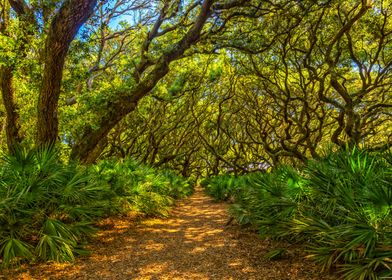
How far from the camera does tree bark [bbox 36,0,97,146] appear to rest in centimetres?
557

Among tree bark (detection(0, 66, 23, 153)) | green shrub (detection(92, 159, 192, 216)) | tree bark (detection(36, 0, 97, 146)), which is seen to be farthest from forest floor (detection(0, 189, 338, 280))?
tree bark (detection(0, 66, 23, 153))

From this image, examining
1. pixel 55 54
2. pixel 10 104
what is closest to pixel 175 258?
pixel 55 54

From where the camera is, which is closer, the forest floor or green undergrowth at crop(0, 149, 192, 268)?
green undergrowth at crop(0, 149, 192, 268)

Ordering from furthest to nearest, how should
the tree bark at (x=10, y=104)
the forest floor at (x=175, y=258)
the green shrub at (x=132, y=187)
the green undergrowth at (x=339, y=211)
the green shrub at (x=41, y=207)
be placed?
the tree bark at (x=10, y=104), the green shrub at (x=132, y=187), the forest floor at (x=175, y=258), the green shrub at (x=41, y=207), the green undergrowth at (x=339, y=211)

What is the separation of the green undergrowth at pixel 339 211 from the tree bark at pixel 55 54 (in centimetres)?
466

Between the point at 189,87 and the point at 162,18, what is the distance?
7120 millimetres

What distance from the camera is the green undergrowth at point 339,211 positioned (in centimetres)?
348

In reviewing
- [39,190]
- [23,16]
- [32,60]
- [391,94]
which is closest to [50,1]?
[23,16]

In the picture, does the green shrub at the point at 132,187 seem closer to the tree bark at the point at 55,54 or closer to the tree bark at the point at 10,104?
the tree bark at the point at 55,54

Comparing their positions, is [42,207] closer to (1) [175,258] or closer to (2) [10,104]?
(1) [175,258]

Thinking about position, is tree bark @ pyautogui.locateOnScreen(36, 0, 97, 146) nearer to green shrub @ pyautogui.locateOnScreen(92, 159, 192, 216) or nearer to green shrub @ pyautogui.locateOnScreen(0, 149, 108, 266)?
green shrub @ pyautogui.locateOnScreen(0, 149, 108, 266)

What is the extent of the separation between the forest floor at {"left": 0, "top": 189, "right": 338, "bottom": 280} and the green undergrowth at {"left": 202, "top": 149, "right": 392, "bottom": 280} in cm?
39

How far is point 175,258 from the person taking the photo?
220 inches

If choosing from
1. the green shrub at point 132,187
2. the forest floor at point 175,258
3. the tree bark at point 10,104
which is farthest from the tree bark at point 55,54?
the tree bark at point 10,104
